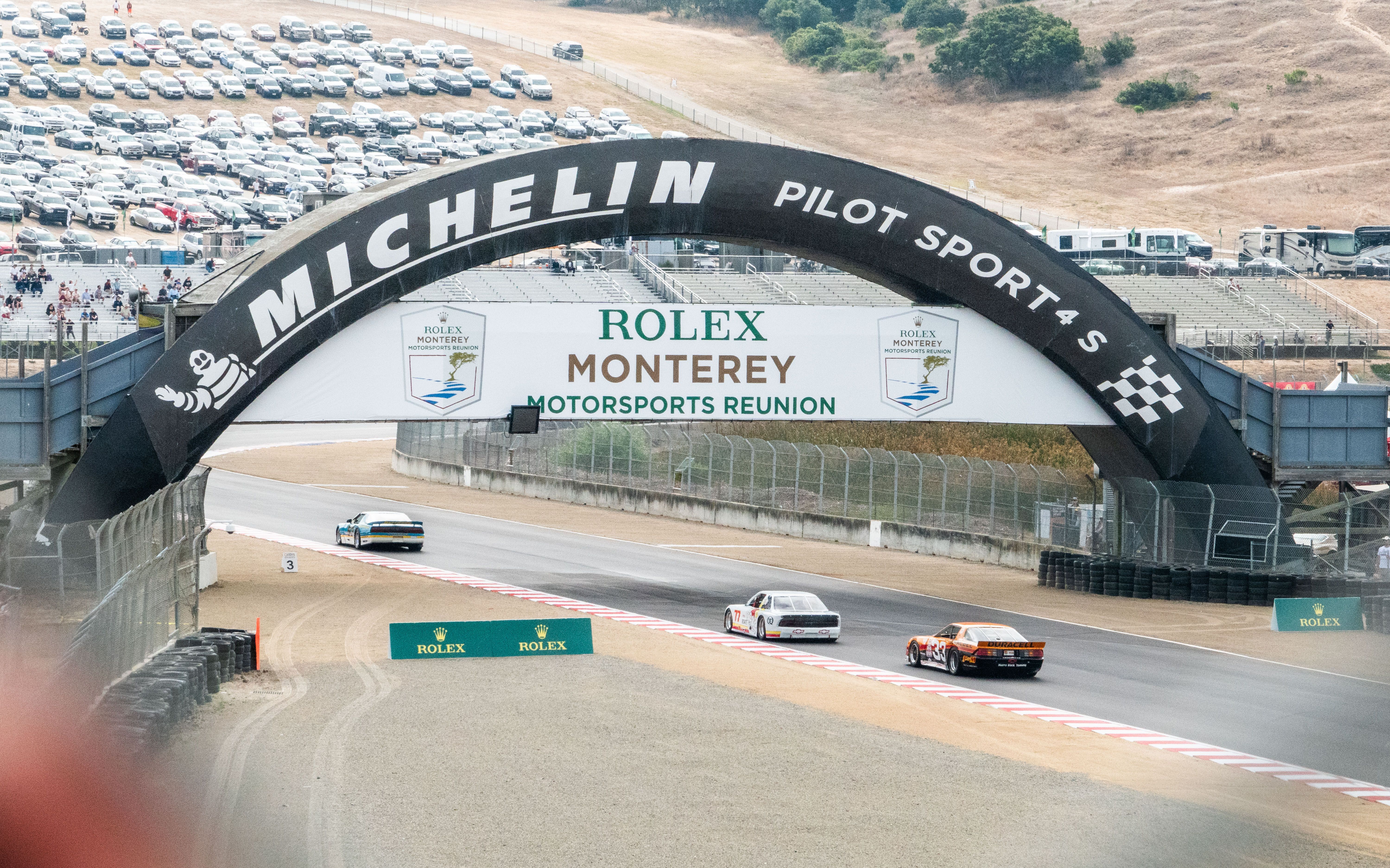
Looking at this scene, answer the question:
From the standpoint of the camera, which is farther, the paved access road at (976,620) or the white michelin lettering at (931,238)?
the white michelin lettering at (931,238)

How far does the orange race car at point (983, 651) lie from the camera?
76.7 ft

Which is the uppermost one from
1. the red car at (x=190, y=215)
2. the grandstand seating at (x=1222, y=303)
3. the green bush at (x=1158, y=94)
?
the green bush at (x=1158, y=94)

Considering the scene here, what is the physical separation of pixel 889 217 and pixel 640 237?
191 inches

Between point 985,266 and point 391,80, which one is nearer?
point 985,266

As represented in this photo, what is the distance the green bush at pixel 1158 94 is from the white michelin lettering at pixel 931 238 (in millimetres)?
107491

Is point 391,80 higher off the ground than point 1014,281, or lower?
higher

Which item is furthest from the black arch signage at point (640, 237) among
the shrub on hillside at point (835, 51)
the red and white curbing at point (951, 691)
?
the shrub on hillside at point (835, 51)

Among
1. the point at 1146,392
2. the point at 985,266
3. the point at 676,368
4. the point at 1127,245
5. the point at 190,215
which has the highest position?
the point at 1127,245

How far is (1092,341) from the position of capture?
30.6m

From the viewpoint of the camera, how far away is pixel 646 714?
1947cm

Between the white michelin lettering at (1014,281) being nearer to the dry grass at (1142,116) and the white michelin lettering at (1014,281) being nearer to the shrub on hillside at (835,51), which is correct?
the dry grass at (1142,116)

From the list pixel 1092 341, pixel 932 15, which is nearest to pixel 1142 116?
pixel 932 15

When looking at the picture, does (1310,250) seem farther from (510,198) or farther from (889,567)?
(510,198)

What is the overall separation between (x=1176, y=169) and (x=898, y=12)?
53.8m
